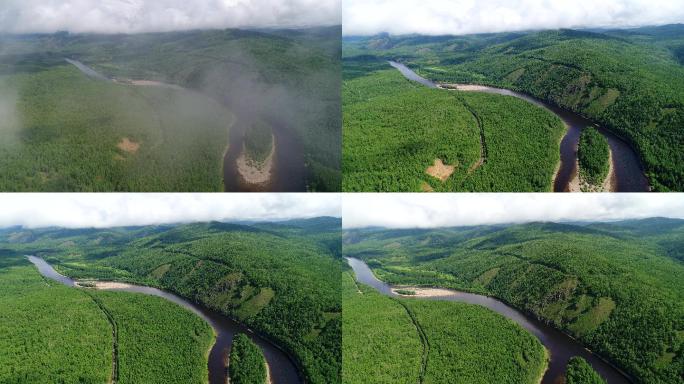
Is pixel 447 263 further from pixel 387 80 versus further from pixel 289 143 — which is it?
pixel 387 80

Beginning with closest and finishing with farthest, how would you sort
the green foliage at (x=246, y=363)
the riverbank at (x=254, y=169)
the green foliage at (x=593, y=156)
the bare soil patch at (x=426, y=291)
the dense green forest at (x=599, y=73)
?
the riverbank at (x=254, y=169) < the green foliage at (x=593, y=156) < the green foliage at (x=246, y=363) < the dense green forest at (x=599, y=73) < the bare soil patch at (x=426, y=291)

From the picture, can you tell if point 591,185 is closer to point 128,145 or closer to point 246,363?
point 246,363

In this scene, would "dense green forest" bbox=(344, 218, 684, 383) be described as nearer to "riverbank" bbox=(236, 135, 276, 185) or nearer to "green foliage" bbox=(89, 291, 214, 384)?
"riverbank" bbox=(236, 135, 276, 185)

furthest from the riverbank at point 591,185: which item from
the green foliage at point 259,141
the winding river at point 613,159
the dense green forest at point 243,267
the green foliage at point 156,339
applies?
the green foliage at point 156,339

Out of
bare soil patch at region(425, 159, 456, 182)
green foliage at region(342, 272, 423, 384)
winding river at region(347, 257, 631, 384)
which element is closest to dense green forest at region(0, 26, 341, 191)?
bare soil patch at region(425, 159, 456, 182)

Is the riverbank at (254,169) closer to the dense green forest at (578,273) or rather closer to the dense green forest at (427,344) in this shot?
the dense green forest at (578,273)

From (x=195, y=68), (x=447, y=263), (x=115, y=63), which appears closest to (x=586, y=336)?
(x=447, y=263)
